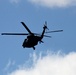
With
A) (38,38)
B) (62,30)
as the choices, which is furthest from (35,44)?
(62,30)

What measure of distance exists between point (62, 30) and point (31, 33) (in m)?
6.73

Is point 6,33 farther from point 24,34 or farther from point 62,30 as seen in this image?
point 62,30

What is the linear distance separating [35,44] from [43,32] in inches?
200

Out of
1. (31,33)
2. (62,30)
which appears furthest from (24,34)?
(62,30)

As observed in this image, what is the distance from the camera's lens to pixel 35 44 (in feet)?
242

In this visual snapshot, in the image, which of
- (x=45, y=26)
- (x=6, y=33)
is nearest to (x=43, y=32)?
(x=45, y=26)

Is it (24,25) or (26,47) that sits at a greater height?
(24,25)

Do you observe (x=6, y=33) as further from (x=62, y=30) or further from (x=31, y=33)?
(x=62, y=30)

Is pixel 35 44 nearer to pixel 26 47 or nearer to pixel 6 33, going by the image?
pixel 26 47

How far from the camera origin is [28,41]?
7500cm

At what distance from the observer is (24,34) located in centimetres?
7706

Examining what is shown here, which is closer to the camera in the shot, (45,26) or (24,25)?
(24,25)

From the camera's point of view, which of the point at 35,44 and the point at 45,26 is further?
the point at 45,26

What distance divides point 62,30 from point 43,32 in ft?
15.0
